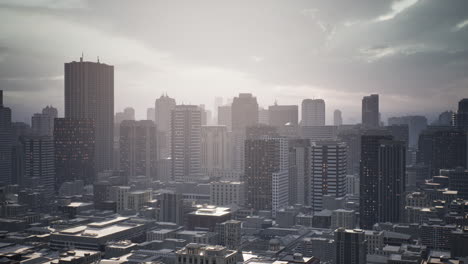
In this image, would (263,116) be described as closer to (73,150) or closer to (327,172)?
(73,150)

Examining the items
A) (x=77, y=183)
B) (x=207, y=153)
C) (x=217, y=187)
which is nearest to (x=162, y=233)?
(x=217, y=187)

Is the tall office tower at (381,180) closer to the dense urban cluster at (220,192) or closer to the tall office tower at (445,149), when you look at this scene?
the dense urban cluster at (220,192)

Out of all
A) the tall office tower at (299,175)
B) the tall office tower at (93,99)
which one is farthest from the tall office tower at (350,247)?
the tall office tower at (93,99)

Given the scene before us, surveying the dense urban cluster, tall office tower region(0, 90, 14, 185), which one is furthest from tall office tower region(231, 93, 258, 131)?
tall office tower region(0, 90, 14, 185)

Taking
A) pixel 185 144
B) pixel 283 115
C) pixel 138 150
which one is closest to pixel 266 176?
pixel 185 144

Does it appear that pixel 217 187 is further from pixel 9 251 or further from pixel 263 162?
pixel 9 251

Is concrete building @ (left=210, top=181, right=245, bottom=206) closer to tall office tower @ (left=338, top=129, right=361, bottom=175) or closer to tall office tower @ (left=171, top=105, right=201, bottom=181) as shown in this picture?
tall office tower @ (left=171, top=105, right=201, bottom=181)
